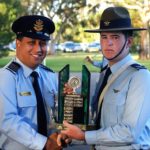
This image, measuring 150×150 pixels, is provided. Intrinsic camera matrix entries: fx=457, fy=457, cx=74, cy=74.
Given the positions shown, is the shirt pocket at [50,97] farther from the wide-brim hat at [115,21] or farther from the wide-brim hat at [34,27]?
the wide-brim hat at [115,21]

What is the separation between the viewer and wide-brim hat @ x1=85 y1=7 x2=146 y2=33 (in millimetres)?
2740

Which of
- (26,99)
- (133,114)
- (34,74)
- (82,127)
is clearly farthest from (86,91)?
→ (34,74)

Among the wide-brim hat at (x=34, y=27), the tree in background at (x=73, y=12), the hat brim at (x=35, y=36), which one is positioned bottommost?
the tree in background at (x=73, y=12)

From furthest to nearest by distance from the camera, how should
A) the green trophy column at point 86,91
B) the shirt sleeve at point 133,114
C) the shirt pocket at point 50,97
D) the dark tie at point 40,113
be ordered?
1. the shirt pocket at point 50,97
2. the dark tie at point 40,113
3. the green trophy column at point 86,91
4. the shirt sleeve at point 133,114

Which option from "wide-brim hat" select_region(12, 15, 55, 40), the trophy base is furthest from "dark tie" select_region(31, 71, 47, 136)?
"wide-brim hat" select_region(12, 15, 55, 40)

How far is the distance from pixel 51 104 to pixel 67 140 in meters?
0.40

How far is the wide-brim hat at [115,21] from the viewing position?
2.74 meters

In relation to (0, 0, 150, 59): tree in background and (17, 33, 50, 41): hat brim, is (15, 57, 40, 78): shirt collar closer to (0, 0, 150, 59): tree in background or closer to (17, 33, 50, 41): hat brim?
(17, 33, 50, 41): hat brim

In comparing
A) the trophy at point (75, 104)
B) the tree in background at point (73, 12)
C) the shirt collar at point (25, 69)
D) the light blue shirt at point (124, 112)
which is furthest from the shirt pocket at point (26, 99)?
the tree in background at point (73, 12)

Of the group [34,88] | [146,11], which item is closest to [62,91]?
[34,88]

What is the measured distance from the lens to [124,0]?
1671 inches

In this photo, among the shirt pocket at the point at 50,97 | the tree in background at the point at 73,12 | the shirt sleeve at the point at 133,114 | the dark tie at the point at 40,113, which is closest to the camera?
the shirt sleeve at the point at 133,114

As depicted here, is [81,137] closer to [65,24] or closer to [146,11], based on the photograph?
[146,11]

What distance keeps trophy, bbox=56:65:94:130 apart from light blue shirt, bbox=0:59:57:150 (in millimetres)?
219
